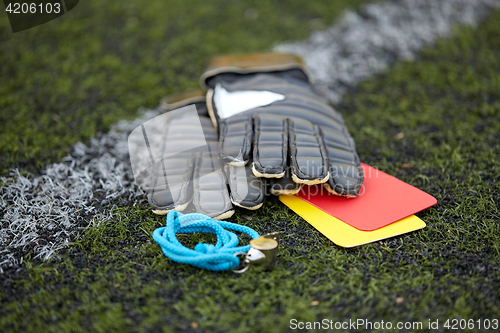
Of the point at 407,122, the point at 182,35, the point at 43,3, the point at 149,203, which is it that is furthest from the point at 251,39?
the point at 149,203

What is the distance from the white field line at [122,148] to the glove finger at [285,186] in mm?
740

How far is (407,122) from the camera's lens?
2.72 m


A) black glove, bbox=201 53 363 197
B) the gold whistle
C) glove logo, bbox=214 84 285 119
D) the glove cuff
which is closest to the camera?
the gold whistle

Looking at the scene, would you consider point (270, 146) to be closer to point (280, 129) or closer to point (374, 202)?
A: point (280, 129)

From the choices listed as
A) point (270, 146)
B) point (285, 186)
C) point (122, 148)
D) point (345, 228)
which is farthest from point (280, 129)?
point (122, 148)

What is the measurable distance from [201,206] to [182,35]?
2495 millimetres

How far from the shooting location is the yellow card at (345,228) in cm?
177

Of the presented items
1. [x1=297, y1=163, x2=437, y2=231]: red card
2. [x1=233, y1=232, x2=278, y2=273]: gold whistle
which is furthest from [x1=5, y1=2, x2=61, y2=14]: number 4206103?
[x1=233, y1=232, x2=278, y2=273]: gold whistle

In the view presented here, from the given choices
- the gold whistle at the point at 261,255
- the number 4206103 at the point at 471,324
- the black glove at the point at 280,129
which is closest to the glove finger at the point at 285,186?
the black glove at the point at 280,129

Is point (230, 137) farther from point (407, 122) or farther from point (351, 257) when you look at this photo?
point (407, 122)

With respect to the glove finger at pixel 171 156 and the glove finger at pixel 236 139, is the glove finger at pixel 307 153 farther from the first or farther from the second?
the glove finger at pixel 171 156

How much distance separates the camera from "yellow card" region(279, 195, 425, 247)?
5.82 feet

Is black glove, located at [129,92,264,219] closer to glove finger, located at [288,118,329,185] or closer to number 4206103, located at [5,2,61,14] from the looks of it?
glove finger, located at [288,118,329,185]

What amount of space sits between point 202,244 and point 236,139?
581mm
